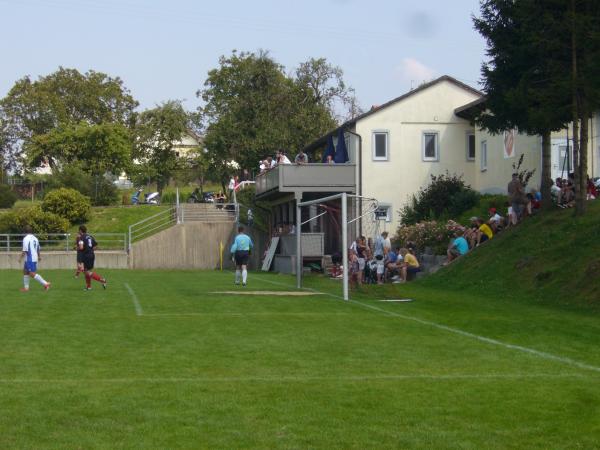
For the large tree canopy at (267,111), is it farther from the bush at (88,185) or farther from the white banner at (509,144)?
the white banner at (509,144)

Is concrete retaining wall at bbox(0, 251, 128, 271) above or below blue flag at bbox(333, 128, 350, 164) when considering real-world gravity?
below

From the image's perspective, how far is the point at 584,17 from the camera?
25031 millimetres

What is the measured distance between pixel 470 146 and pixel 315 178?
24.7 feet

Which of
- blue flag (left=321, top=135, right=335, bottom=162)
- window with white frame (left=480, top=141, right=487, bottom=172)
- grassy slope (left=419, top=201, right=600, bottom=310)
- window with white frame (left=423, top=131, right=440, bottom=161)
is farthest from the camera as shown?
blue flag (left=321, top=135, right=335, bottom=162)

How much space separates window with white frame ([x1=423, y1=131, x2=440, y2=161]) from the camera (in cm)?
4609

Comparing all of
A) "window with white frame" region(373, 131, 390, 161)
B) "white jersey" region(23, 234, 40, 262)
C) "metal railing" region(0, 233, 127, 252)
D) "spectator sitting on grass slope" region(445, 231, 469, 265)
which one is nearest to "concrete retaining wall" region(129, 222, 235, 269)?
"metal railing" region(0, 233, 127, 252)

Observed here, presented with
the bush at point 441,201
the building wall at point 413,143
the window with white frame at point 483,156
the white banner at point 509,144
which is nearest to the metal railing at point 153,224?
the building wall at point 413,143

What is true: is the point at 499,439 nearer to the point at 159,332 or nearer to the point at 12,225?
the point at 159,332

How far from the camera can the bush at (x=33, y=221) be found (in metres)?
54.2

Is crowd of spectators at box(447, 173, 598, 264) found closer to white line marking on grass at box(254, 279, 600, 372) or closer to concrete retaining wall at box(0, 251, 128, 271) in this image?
white line marking on grass at box(254, 279, 600, 372)

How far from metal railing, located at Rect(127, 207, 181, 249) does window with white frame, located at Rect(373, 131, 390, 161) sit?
1189 cm

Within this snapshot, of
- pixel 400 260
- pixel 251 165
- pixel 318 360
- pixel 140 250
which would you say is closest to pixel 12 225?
pixel 140 250

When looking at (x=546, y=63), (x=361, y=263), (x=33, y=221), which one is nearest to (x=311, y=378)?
(x=546, y=63)

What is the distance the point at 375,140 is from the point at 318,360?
3379 cm
